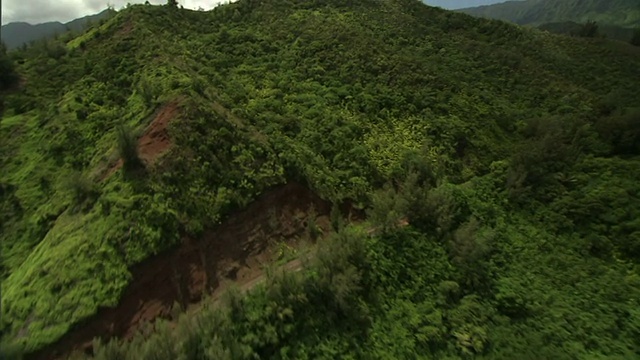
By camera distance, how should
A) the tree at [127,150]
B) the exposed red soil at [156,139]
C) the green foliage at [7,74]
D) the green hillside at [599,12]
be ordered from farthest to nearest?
1. the green hillside at [599,12]
2. the green foliage at [7,74]
3. the exposed red soil at [156,139]
4. the tree at [127,150]

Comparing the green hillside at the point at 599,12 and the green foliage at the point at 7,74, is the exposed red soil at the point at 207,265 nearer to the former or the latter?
the green foliage at the point at 7,74

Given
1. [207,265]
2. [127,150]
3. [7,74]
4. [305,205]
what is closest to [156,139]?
[127,150]

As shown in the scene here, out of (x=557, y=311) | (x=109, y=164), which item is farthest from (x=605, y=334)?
(x=109, y=164)

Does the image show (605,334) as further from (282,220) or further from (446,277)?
(282,220)

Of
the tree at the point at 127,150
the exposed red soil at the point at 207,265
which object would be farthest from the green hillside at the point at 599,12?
the tree at the point at 127,150

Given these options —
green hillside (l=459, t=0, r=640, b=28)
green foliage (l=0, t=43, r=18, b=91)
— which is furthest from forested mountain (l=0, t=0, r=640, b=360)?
green hillside (l=459, t=0, r=640, b=28)

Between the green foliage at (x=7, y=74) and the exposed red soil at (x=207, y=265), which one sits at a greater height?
the green foliage at (x=7, y=74)

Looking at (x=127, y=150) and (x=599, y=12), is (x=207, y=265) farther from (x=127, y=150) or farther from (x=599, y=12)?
(x=599, y=12)
